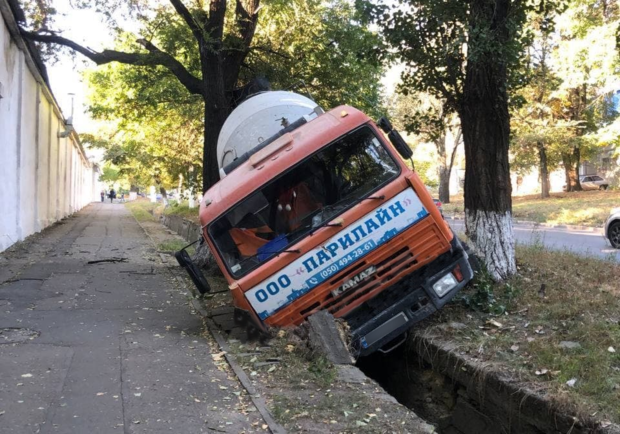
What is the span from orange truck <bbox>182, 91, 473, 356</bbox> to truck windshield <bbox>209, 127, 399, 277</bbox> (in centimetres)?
1

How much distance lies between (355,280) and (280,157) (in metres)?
1.59

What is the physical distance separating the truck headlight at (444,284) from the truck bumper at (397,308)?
0.03m

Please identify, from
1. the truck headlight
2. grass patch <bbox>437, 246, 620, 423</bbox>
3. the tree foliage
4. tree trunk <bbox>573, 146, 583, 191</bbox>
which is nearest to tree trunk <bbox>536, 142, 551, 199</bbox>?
tree trunk <bbox>573, 146, 583, 191</bbox>

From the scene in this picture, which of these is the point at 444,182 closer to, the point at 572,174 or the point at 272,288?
the point at 572,174

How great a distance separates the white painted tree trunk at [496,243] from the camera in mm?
7750

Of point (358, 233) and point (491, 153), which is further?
point (491, 153)

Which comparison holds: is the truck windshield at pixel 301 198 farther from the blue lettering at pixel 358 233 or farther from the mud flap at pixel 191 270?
the mud flap at pixel 191 270

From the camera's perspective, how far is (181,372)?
548 cm

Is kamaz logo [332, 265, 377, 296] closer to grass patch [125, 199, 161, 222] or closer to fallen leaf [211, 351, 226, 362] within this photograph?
fallen leaf [211, 351, 226, 362]

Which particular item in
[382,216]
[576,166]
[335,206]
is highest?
[576,166]

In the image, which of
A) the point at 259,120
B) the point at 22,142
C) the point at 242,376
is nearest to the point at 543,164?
the point at 22,142

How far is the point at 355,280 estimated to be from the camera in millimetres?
5797

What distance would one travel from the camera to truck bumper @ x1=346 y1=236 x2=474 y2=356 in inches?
231

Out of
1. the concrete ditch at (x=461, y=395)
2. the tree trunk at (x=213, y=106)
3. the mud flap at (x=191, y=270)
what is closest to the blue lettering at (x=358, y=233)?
the concrete ditch at (x=461, y=395)
